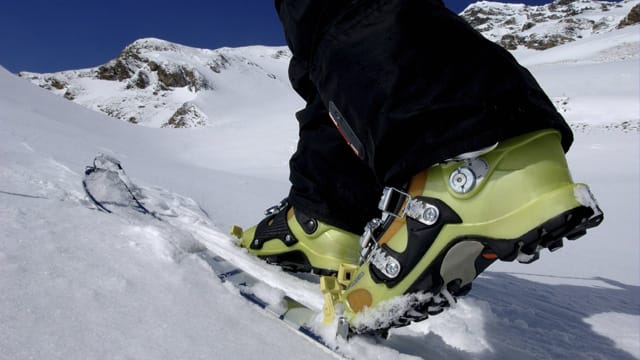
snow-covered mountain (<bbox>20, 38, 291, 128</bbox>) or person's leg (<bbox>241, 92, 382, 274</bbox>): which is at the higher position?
person's leg (<bbox>241, 92, 382, 274</bbox>)

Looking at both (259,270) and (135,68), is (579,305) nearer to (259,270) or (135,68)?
(259,270)

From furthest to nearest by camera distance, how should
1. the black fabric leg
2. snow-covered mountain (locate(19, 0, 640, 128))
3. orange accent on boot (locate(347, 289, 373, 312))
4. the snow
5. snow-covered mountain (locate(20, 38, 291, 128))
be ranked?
1. snow-covered mountain (locate(19, 0, 640, 128))
2. snow-covered mountain (locate(20, 38, 291, 128))
3. the black fabric leg
4. orange accent on boot (locate(347, 289, 373, 312))
5. the snow

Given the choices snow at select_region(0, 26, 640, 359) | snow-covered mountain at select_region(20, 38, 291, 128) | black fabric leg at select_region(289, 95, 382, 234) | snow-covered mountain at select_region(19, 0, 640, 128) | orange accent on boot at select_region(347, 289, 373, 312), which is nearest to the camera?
snow at select_region(0, 26, 640, 359)

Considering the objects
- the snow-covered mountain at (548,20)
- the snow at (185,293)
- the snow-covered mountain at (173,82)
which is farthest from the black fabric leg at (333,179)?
the snow-covered mountain at (548,20)

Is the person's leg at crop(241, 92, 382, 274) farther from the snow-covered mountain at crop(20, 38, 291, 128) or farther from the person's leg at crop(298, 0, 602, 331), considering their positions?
the snow-covered mountain at crop(20, 38, 291, 128)

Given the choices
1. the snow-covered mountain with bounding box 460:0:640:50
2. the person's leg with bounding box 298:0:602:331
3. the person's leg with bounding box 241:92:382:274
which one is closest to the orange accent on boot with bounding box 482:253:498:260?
the person's leg with bounding box 298:0:602:331

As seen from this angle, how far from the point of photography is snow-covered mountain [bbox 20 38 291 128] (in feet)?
55.8

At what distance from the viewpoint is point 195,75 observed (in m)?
20.1

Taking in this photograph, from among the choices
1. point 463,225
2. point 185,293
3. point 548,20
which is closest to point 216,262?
point 185,293

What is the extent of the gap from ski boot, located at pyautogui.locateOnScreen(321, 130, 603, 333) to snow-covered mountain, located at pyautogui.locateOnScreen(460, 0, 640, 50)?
2508 centimetres

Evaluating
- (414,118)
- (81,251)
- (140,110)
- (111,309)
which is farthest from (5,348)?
(140,110)

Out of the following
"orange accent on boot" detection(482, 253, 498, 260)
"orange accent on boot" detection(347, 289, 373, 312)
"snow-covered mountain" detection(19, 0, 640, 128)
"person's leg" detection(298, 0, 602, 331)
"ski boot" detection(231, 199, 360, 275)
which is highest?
"person's leg" detection(298, 0, 602, 331)

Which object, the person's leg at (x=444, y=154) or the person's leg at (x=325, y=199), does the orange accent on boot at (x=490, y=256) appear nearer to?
the person's leg at (x=444, y=154)

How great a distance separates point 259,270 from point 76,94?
27350 mm
